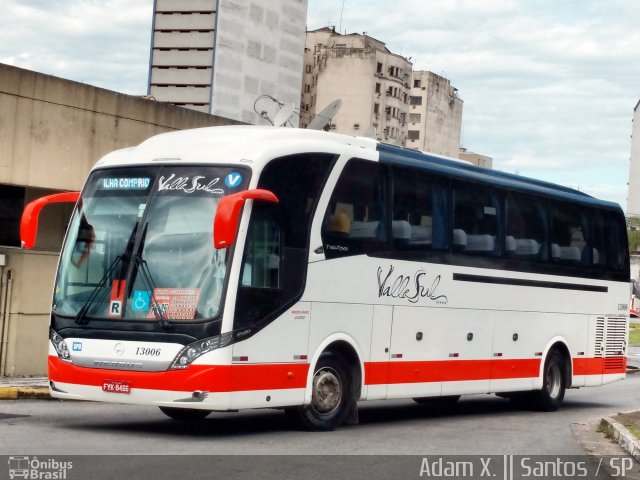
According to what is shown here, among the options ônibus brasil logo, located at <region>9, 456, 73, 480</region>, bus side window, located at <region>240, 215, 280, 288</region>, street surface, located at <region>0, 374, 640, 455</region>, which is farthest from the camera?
bus side window, located at <region>240, 215, 280, 288</region>

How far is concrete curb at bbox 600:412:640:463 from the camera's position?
1277 cm

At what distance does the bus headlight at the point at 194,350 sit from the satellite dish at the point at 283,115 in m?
8.83

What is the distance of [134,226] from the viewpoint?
13.6 metres

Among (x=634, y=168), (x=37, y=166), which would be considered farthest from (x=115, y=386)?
(x=634, y=168)

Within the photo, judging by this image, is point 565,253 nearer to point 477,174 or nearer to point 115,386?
point 477,174

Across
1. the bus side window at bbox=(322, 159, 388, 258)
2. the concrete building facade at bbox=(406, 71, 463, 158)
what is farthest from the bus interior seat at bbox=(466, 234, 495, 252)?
the concrete building facade at bbox=(406, 71, 463, 158)

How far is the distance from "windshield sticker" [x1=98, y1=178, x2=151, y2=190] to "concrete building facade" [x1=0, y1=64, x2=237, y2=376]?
22.2 ft

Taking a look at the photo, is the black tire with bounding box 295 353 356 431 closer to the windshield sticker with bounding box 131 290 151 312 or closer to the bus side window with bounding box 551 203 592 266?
the windshield sticker with bounding box 131 290 151 312

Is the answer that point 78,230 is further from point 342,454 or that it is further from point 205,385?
point 342,454

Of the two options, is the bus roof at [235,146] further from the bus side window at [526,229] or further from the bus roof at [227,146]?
the bus side window at [526,229]

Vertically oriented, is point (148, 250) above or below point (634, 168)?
below

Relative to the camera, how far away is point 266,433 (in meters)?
14.0

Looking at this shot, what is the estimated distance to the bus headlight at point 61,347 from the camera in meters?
13.6

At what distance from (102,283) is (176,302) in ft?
3.19
